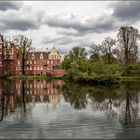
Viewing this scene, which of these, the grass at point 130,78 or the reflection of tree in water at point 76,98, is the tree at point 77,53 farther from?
the reflection of tree in water at point 76,98

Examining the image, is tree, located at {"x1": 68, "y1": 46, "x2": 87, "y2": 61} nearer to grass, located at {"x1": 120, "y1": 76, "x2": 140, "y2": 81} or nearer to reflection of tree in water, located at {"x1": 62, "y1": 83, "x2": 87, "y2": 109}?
grass, located at {"x1": 120, "y1": 76, "x2": 140, "y2": 81}

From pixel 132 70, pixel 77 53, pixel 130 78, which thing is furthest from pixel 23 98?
pixel 77 53

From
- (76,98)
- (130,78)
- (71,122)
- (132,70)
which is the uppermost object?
(132,70)

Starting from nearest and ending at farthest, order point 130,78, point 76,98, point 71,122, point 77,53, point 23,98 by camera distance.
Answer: point 71,122, point 76,98, point 23,98, point 130,78, point 77,53

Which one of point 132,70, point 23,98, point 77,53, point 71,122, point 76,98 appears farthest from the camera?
point 77,53

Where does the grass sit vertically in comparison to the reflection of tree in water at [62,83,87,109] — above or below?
above

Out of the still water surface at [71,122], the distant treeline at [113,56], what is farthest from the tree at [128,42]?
the still water surface at [71,122]

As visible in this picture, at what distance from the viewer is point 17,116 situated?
67.4 ft

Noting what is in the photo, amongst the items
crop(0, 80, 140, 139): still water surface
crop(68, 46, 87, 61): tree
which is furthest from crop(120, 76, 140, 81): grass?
crop(0, 80, 140, 139): still water surface

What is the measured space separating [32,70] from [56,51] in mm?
11494

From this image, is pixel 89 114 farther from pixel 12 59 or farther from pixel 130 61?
pixel 12 59

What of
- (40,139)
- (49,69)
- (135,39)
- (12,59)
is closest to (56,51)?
(49,69)

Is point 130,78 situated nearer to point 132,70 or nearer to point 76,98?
point 132,70

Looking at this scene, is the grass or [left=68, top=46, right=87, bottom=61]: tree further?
[left=68, top=46, right=87, bottom=61]: tree
